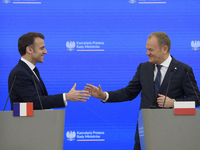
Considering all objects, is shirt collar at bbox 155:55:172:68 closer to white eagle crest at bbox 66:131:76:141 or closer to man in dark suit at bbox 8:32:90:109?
man in dark suit at bbox 8:32:90:109

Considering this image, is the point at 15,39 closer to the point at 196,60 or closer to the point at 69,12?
the point at 69,12

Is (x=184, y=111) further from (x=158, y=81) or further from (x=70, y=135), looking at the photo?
(x=70, y=135)

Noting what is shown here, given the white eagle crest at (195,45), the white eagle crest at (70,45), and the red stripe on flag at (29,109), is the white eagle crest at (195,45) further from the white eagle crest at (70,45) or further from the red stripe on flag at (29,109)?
the red stripe on flag at (29,109)

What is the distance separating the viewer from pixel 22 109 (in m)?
2.29

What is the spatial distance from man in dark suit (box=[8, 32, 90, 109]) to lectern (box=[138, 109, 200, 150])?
893 millimetres

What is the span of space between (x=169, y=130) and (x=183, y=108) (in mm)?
204

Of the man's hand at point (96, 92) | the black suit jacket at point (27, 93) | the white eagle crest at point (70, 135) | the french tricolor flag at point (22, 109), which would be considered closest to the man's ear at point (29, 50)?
the black suit jacket at point (27, 93)

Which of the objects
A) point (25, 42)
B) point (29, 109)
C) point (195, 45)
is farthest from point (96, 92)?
point (195, 45)

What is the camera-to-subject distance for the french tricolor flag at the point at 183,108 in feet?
7.50

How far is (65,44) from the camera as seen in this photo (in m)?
4.36

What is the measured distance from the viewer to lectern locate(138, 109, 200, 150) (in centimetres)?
226

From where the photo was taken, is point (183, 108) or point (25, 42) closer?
point (183, 108)

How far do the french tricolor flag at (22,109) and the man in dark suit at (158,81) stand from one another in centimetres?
106

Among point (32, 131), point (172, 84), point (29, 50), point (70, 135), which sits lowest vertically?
point (70, 135)
